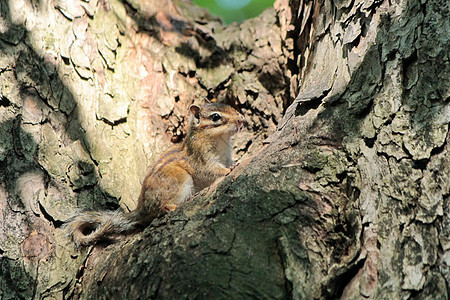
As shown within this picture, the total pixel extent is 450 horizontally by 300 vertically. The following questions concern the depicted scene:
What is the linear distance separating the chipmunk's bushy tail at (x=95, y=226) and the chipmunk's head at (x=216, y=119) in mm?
1570

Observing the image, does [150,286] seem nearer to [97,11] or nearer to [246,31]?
[97,11]

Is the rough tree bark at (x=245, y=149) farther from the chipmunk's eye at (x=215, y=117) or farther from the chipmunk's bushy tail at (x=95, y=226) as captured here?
the chipmunk's eye at (x=215, y=117)

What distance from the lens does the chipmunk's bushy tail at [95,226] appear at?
3619mm

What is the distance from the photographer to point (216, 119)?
4.97 meters

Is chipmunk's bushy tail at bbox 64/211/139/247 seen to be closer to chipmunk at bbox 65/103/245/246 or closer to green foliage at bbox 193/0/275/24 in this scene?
chipmunk at bbox 65/103/245/246

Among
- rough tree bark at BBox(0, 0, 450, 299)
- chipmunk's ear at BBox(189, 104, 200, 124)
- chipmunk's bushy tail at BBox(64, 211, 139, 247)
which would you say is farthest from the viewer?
chipmunk's ear at BBox(189, 104, 200, 124)

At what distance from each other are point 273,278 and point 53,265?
1.88 meters

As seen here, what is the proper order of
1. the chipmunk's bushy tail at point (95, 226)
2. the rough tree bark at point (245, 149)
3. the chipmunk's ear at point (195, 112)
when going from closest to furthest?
the rough tree bark at point (245, 149) → the chipmunk's bushy tail at point (95, 226) → the chipmunk's ear at point (195, 112)

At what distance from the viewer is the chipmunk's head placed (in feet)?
16.1

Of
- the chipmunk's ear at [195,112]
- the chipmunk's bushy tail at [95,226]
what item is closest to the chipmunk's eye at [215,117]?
the chipmunk's ear at [195,112]

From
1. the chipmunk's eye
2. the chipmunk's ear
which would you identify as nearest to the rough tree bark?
the chipmunk's ear

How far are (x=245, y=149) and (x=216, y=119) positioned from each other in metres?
0.60

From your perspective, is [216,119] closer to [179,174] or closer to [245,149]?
[245,149]

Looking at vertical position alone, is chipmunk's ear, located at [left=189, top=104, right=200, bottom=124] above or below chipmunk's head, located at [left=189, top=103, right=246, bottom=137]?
above
